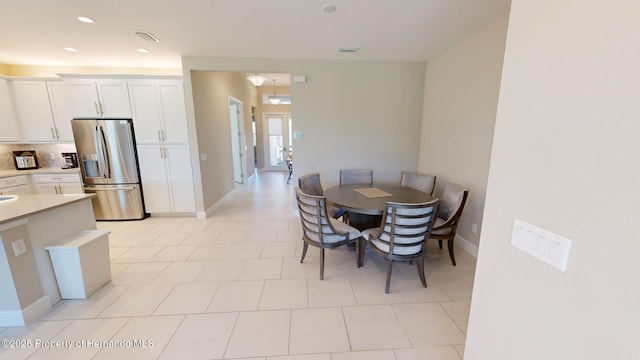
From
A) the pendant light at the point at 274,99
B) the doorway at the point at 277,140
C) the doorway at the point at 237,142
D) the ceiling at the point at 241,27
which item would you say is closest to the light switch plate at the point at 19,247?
the ceiling at the point at 241,27

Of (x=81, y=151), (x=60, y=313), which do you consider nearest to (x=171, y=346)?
(x=60, y=313)

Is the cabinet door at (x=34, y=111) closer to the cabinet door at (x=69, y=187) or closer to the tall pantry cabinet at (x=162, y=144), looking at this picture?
the cabinet door at (x=69, y=187)

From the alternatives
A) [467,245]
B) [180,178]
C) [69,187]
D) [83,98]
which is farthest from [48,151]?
[467,245]

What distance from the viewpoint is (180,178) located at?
165 inches

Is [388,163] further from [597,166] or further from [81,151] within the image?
[81,151]

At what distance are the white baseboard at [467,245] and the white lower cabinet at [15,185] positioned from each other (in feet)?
21.1

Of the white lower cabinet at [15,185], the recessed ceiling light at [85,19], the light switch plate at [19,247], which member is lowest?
the light switch plate at [19,247]

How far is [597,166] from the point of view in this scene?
67 cm

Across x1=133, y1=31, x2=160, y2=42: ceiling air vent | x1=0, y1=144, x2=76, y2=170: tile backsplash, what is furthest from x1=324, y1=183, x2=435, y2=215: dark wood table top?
x1=0, y1=144, x2=76, y2=170: tile backsplash

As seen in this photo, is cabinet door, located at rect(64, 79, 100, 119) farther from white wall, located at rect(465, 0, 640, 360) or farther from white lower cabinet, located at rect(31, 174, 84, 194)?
white wall, located at rect(465, 0, 640, 360)

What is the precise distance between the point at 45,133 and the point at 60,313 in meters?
3.60

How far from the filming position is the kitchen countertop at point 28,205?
181 centimetres

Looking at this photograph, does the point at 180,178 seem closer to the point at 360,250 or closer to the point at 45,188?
the point at 45,188

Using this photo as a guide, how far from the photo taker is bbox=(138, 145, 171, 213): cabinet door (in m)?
4.07
